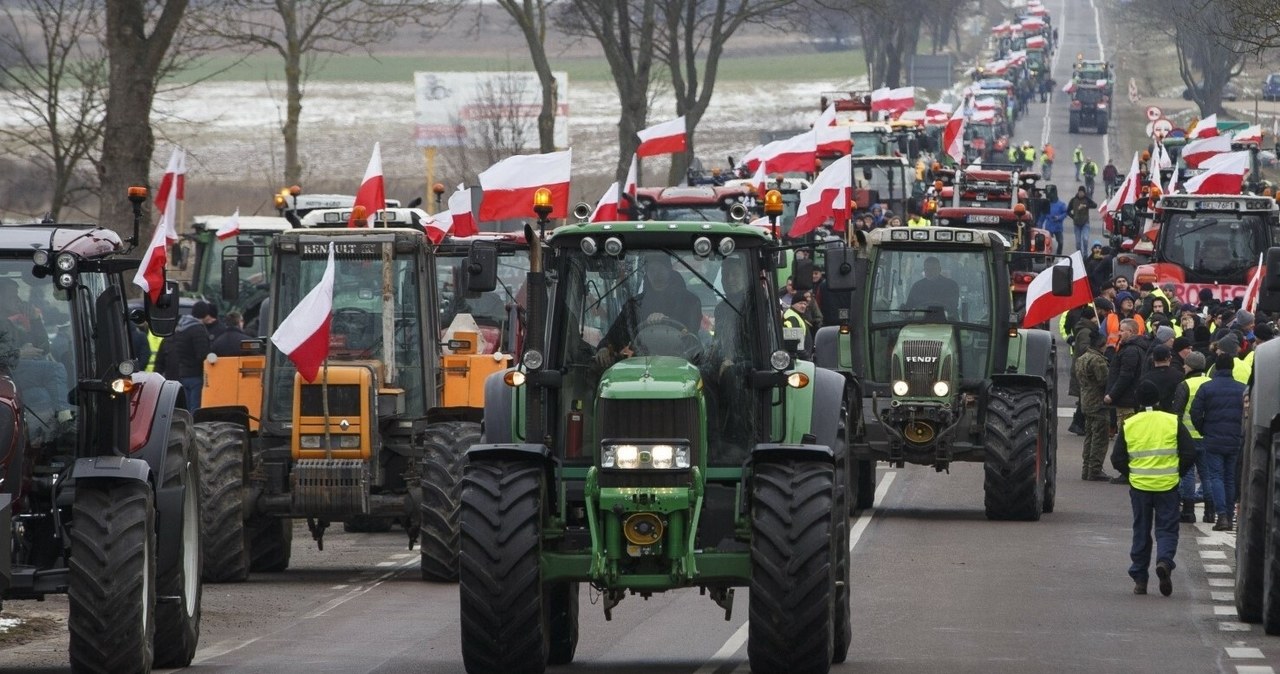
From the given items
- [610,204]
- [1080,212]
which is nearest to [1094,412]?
[610,204]

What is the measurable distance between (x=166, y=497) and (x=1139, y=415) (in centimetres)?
818

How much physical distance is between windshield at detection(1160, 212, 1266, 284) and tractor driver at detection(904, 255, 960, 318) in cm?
1672

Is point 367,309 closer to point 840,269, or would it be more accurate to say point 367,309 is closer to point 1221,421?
point 840,269

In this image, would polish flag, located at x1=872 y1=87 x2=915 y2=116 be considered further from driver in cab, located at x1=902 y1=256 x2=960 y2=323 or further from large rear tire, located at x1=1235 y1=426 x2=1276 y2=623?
large rear tire, located at x1=1235 y1=426 x2=1276 y2=623

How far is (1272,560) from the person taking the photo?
14.2 meters

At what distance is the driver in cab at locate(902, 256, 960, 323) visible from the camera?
22875mm

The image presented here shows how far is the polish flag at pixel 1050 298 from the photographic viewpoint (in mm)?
25000

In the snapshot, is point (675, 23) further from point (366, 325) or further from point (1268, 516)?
point (1268, 516)

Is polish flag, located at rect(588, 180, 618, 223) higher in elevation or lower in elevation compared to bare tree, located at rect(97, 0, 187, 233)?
lower

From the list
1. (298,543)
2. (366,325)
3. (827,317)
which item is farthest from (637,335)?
(827,317)

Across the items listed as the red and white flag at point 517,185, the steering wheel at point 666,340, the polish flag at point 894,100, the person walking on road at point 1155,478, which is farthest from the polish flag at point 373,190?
the polish flag at point 894,100

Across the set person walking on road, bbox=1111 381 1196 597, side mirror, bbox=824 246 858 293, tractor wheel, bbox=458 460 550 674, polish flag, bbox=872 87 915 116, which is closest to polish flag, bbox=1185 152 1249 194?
polish flag, bbox=872 87 915 116

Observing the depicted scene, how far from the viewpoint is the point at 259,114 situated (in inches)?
3989

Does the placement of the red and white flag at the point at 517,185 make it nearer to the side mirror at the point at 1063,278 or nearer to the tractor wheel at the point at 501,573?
→ the side mirror at the point at 1063,278
